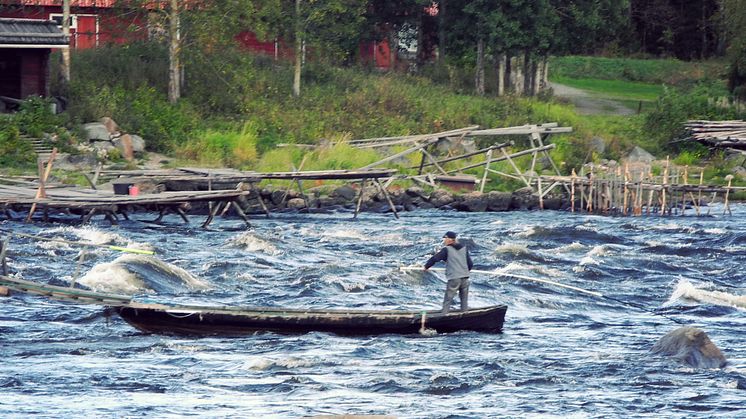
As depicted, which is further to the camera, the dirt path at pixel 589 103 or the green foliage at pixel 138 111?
the dirt path at pixel 589 103

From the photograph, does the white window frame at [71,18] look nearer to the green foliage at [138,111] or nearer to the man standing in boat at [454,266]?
the green foliage at [138,111]

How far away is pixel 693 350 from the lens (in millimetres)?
21266

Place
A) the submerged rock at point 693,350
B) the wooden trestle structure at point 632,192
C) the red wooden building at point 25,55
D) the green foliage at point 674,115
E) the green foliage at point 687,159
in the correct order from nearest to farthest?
the submerged rock at point 693,350
the wooden trestle structure at point 632,192
the red wooden building at point 25,55
the green foliage at point 687,159
the green foliage at point 674,115

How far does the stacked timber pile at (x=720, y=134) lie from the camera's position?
39094 mm

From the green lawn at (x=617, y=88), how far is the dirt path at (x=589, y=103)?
1065mm

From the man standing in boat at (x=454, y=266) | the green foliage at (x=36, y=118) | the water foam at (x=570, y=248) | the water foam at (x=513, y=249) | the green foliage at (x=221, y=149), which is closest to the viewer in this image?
the man standing in boat at (x=454, y=266)

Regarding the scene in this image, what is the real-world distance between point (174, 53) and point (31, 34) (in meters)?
5.42

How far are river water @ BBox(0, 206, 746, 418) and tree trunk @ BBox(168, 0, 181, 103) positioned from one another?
11.0 meters

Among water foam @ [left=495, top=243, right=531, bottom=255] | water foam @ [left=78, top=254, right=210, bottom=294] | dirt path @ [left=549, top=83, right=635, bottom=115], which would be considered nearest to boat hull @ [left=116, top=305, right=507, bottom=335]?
water foam @ [left=78, top=254, right=210, bottom=294]

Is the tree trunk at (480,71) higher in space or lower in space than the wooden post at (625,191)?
higher

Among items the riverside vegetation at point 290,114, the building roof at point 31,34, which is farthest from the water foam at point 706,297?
the building roof at point 31,34

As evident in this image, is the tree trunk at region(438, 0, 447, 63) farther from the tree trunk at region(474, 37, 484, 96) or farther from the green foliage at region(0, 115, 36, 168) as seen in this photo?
the green foliage at region(0, 115, 36, 168)

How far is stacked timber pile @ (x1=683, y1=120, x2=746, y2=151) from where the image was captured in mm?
39094

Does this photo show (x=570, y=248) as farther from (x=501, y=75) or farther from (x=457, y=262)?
(x=501, y=75)
